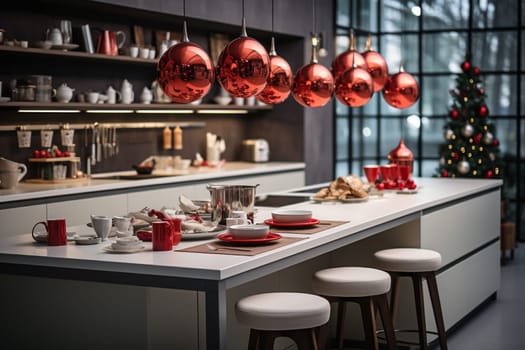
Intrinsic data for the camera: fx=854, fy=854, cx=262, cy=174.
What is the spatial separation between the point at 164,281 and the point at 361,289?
3.88 feet

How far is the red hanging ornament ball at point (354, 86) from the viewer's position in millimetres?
4723

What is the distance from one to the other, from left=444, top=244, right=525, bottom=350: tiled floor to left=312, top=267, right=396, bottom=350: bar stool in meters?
1.24

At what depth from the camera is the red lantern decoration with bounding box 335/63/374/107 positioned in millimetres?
4723

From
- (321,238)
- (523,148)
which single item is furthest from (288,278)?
(523,148)

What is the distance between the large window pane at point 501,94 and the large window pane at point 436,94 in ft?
1.34

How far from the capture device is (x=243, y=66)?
3.71 meters

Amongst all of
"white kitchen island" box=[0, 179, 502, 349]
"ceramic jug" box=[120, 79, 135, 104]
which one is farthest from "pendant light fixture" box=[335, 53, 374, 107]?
"ceramic jug" box=[120, 79, 135, 104]

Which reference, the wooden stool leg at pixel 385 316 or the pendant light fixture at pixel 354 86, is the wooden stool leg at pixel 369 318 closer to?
the wooden stool leg at pixel 385 316

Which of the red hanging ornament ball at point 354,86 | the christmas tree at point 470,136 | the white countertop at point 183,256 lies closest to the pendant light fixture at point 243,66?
the white countertop at point 183,256

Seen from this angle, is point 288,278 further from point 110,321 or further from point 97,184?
point 97,184

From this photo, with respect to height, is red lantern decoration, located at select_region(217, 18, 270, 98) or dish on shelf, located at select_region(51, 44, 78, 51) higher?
dish on shelf, located at select_region(51, 44, 78, 51)

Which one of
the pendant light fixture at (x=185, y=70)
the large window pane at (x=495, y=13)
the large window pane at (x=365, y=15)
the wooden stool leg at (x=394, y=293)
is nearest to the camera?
the pendant light fixture at (x=185, y=70)

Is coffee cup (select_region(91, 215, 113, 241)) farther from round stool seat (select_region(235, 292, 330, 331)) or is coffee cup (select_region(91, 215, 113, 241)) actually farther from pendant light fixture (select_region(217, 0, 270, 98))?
pendant light fixture (select_region(217, 0, 270, 98))

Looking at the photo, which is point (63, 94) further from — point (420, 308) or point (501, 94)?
point (501, 94)
